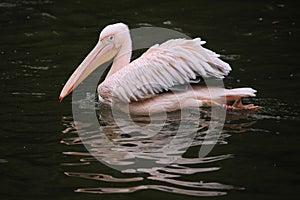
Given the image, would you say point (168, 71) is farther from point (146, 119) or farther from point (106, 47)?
point (106, 47)

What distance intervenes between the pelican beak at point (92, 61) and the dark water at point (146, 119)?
1.14 feet

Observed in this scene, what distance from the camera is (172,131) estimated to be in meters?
5.52

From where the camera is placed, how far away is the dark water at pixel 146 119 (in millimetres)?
4426

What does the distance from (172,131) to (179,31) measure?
3685mm

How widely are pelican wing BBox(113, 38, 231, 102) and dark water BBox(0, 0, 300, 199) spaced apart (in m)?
0.27

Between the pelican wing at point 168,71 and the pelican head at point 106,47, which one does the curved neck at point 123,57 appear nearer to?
the pelican head at point 106,47

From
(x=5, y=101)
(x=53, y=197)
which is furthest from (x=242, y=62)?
(x=53, y=197)

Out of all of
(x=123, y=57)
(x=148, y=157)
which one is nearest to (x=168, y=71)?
(x=123, y=57)

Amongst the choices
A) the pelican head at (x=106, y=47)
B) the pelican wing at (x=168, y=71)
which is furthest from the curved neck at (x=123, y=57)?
the pelican wing at (x=168, y=71)

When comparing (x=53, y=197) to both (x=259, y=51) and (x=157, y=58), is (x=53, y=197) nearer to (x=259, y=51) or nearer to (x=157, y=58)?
(x=157, y=58)

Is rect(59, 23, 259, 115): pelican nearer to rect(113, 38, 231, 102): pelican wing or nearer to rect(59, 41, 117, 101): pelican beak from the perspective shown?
rect(113, 38, 231, 102): pelican wing

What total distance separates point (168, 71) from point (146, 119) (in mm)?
469

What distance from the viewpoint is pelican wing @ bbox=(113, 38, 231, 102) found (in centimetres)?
582

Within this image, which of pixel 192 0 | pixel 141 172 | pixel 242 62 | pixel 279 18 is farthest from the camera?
pixel 192 0
